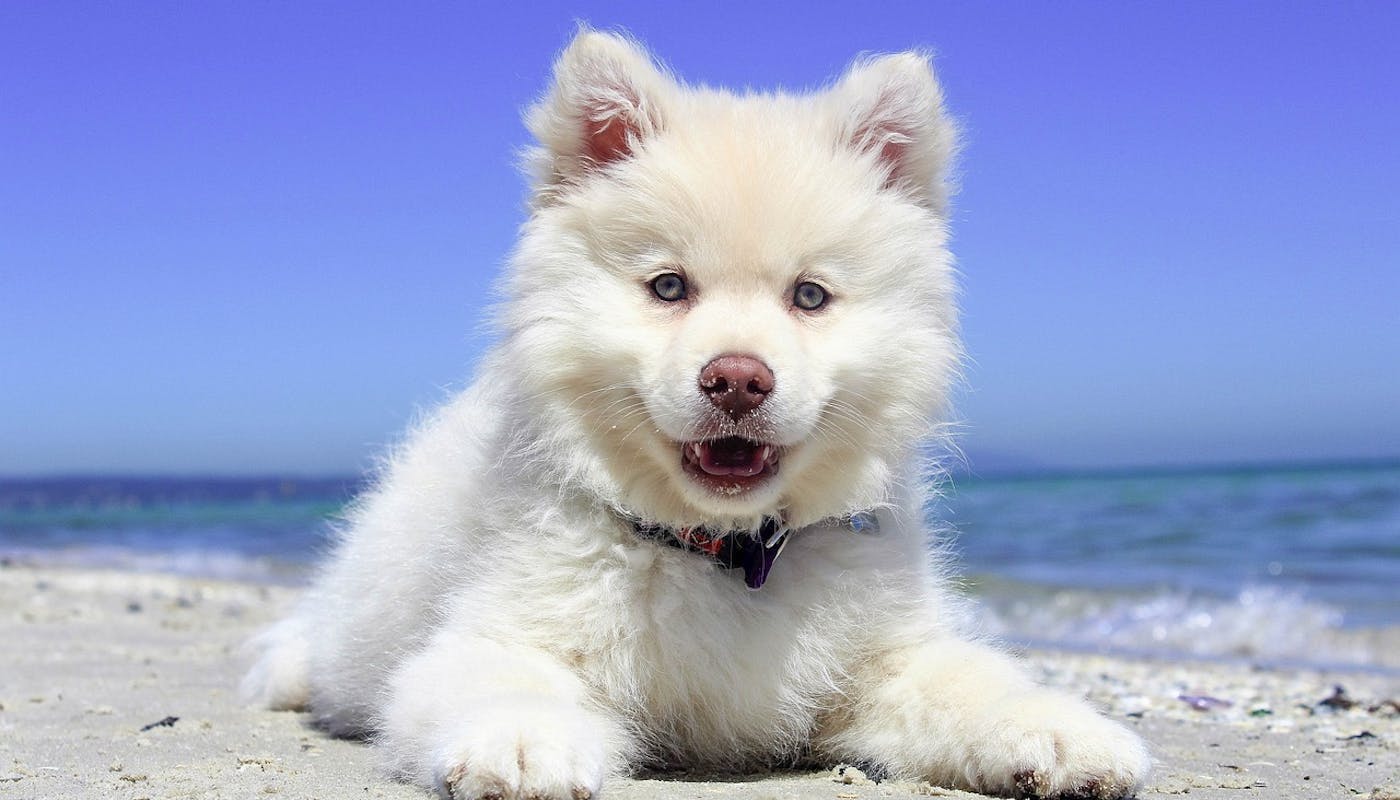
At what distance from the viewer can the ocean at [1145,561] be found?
339 inches

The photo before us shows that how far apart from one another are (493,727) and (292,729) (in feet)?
6.32

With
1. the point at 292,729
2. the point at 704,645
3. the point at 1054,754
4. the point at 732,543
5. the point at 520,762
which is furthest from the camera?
the point at 292,729

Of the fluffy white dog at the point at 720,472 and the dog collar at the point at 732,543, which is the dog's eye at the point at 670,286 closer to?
the fluffy white dog at the point at 720,472

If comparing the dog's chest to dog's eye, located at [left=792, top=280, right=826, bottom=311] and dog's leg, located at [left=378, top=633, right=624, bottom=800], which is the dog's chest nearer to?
Answer: dog's leg, located at [left=378, top=633, right=624, bottom=800]

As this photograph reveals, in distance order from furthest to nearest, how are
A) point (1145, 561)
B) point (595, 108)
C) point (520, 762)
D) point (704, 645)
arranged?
point (1145, 561) → point (595, 108) → point (704, 645) → point (520, 762)

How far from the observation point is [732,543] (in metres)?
3.20

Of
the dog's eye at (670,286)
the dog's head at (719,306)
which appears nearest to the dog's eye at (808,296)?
the dog's head at (719,306)

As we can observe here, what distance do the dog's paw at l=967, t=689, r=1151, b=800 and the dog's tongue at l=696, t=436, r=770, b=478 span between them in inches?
33.1

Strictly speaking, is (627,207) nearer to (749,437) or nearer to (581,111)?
(581,111)

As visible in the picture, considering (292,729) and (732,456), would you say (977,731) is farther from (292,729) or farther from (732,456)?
(292,729)

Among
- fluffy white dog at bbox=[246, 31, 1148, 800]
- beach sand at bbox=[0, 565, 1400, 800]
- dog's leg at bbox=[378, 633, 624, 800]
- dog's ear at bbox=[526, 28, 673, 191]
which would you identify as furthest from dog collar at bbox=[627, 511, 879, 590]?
dog's ear at bbox=[526, 28, 673, 191]

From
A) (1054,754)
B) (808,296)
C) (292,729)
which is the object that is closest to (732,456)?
(808,296)

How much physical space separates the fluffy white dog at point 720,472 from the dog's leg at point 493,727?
0.5 inches

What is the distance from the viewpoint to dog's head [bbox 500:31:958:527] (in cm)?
292
